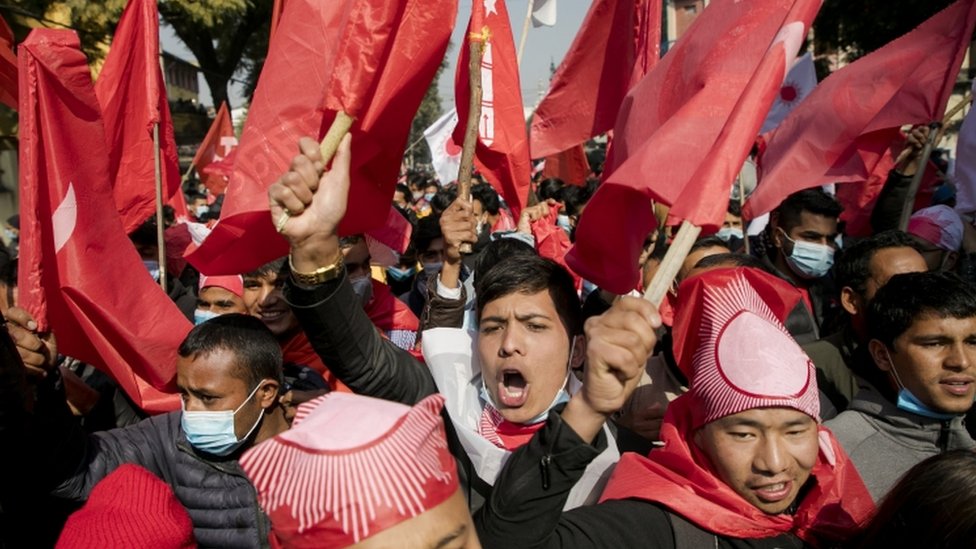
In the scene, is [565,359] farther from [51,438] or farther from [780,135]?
[780,135]

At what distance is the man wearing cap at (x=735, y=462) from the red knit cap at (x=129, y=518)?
0.94 metres

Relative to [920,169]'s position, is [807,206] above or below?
below

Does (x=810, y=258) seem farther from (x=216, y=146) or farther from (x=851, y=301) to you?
(x=216, y=146)

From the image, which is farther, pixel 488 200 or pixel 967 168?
pixel 488 200

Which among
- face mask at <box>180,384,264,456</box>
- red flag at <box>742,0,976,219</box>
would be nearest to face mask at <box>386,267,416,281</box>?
red flag at <box>742,0,976,219</box>

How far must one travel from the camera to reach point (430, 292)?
10.6 ft

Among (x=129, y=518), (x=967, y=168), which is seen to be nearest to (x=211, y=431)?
(x=129, y=518)

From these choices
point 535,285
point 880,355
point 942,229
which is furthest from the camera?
point 942,229

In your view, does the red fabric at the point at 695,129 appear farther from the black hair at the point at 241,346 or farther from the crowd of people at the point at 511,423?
the black hair at the point at 241,346

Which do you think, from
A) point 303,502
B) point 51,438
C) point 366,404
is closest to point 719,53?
point 366,404

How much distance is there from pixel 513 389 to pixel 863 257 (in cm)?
199

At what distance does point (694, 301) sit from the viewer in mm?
2352

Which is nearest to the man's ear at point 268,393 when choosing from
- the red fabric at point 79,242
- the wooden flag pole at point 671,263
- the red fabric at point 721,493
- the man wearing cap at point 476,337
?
the red fabric at point 79,242

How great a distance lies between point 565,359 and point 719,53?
0.92 metres
